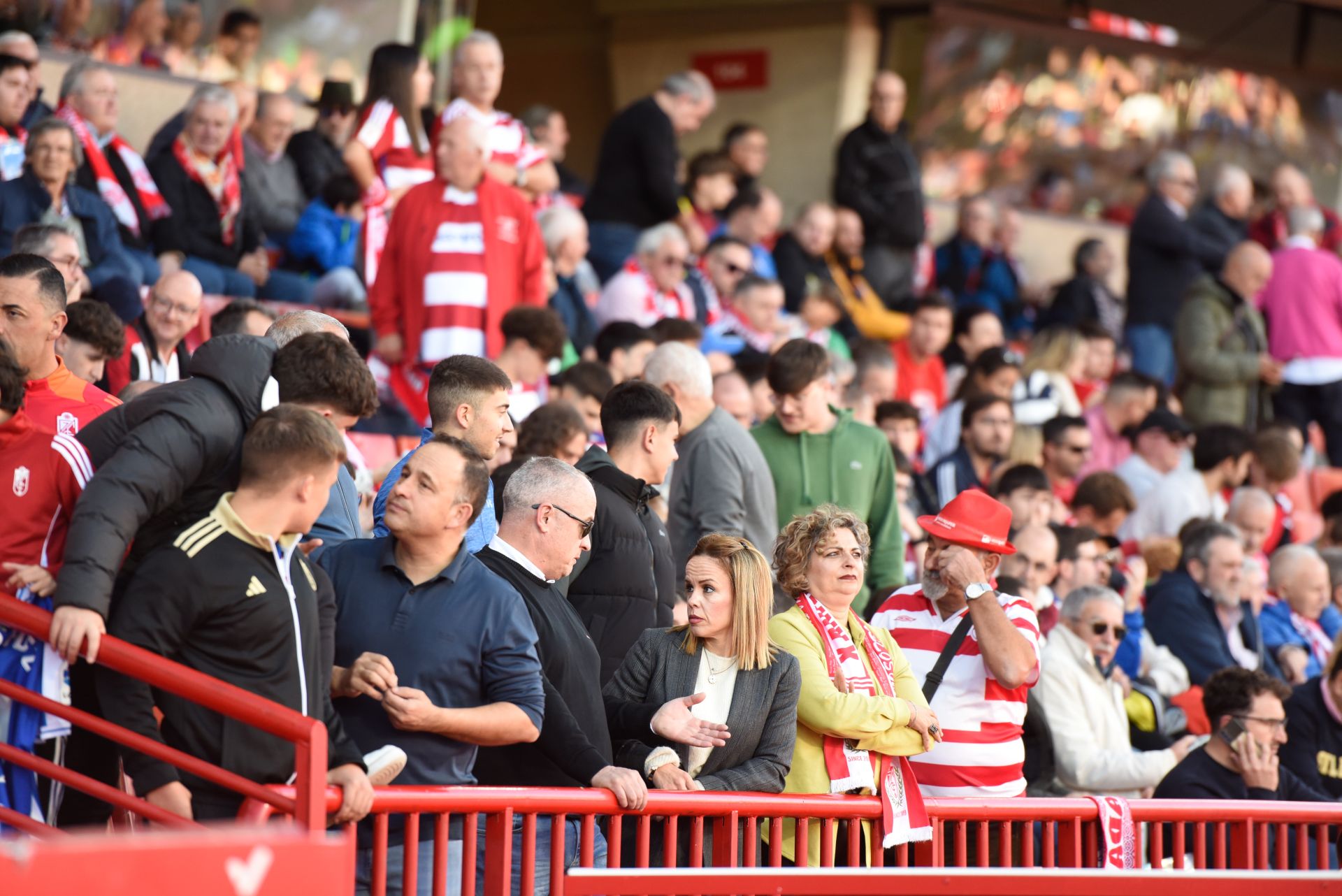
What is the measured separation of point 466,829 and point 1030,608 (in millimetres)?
2528

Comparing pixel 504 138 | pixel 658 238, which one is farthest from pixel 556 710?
pixel 504 138

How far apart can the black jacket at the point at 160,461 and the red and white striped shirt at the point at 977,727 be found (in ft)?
9.20

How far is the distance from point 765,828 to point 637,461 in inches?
63.6

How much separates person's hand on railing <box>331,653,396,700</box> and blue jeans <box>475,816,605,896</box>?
53 centimetres

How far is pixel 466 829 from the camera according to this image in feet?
15.4

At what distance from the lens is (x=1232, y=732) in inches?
282

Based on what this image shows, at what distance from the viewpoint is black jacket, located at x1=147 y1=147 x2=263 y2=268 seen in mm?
10047

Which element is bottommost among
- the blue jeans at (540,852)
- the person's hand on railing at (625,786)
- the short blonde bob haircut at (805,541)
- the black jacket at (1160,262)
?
the blue jeans at (540,852)

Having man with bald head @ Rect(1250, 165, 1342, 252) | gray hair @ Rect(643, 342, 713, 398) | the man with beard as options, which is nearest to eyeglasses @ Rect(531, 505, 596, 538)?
gray hair @ Rect(643, 342, 713, 398)

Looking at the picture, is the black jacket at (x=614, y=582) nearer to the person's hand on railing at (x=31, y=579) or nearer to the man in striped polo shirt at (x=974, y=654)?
the man in striped polo shirt at (x=974, y=654)

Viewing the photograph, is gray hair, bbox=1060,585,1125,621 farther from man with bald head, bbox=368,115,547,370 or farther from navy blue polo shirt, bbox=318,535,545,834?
navy blue polo shirt, bbox=318,535,545,834

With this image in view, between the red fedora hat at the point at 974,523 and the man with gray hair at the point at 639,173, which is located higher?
the man with gray hair at the point at 639,173

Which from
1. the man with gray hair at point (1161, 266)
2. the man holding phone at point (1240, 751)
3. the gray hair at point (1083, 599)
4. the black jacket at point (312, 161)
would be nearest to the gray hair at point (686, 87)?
the black jacket at point (312, 161)

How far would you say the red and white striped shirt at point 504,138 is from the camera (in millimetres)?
10875
